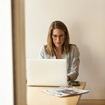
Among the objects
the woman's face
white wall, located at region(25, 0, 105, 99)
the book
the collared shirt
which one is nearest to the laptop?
the book

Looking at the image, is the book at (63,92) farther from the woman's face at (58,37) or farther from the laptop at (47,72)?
the woman's face at (58,37)

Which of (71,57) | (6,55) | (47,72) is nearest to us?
(6,55)

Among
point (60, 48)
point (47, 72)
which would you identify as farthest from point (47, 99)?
point (60, 48)

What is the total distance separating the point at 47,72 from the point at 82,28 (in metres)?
1.27

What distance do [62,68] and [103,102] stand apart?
1465mm

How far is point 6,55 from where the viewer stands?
62 cm

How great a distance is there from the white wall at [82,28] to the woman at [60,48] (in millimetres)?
327

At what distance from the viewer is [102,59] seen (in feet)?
10.2

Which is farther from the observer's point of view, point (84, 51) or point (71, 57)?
point (84, 51)

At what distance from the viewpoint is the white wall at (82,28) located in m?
3.05

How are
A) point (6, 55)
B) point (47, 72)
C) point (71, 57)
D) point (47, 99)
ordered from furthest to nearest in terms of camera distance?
point (71, 57), point (47, 72), point (47, 99), point (6, 55)

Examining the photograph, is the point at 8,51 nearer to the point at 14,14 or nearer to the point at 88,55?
the point at 14,14

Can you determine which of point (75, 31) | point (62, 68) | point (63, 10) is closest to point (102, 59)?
point (75, 31)

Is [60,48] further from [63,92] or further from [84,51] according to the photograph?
[63,92]
